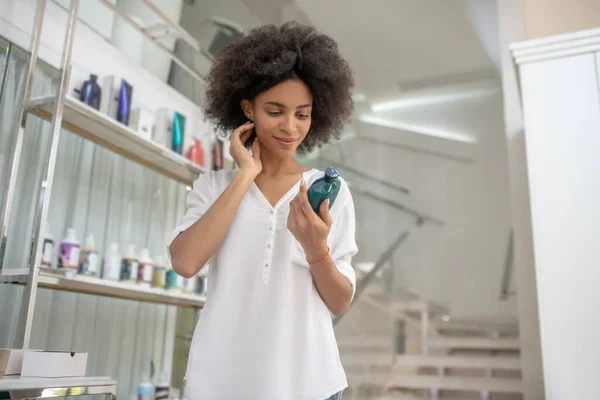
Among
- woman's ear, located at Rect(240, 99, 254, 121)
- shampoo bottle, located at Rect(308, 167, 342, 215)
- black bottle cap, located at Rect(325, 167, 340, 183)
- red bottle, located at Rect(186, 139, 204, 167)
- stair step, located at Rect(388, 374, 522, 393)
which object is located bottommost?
stair step, located at Rect(388, 374, 522, 393)

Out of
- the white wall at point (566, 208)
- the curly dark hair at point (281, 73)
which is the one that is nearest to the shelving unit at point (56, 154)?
the curly dark hair at point (281, 73)

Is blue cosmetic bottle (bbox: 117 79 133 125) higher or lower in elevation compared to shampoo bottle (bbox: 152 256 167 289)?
higher

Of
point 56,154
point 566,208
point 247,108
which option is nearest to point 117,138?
point 56,154

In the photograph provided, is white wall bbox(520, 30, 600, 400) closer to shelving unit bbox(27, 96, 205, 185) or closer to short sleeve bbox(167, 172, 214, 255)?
short sleeve bbox(167, 172, 214, 255)

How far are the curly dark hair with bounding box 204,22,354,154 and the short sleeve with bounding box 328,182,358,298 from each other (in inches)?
7.1

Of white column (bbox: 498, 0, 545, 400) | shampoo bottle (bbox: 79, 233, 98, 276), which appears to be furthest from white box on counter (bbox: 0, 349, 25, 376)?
white column (bbox: 498, 0, 545, 400)

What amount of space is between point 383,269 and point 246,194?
272cm

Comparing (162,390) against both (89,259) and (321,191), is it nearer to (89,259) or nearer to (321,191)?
(89,259)

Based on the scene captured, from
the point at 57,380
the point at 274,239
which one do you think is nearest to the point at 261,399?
the point at 274,239

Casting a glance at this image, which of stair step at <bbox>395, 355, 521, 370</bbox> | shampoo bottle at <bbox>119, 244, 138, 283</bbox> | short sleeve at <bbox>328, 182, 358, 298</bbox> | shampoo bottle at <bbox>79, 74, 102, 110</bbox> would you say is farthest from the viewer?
stair step at <bbox>395, 355, 521, 370</bbox>

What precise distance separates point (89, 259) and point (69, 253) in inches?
4.0

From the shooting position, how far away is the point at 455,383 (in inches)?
122

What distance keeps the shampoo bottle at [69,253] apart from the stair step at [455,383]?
6.91ft

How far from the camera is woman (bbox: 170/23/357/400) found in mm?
744
